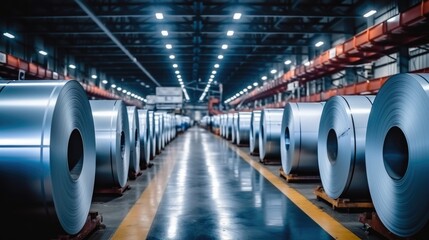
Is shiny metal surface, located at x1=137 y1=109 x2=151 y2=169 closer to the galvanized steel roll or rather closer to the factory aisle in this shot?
the factory aisle

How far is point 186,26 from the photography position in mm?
22875

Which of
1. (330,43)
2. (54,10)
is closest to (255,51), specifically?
(330,43)

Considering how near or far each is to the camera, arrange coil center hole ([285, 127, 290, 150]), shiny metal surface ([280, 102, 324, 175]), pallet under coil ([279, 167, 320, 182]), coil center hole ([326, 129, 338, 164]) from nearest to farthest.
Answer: coil center hole ([326, 129, 338, 164])
shiny metal surface ([280, 102, 324, 175])
pallet under coil ([279, 167, 320, 182])
coil center hole ([285, 127, 290, 150])

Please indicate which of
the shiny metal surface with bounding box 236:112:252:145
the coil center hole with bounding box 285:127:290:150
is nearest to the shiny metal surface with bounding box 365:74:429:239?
the coil center hole with bounding box 285:127:290:150

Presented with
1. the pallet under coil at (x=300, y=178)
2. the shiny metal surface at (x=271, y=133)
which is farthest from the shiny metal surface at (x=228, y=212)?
the shiny metal surface at (x=271, y=133)

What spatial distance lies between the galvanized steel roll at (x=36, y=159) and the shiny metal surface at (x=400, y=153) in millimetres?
2935

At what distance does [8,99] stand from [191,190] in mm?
4165

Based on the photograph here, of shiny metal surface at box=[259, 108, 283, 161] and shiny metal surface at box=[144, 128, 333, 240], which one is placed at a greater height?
shiny metal surface at box=[259, 108, 283, 161]

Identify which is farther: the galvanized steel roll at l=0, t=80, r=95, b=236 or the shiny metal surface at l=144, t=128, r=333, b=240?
the shiny metal surface at l=144, t=128, r=333, b=240

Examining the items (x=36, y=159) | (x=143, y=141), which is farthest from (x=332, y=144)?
(x=143, y=141)

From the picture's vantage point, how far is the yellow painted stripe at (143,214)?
4.41 m

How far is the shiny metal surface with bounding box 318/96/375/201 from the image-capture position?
5137 mm

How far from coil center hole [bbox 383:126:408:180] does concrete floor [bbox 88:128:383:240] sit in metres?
0.78

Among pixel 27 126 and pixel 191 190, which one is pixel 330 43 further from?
pixel 27 126
